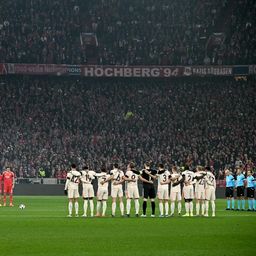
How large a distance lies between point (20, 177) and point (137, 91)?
718 inches

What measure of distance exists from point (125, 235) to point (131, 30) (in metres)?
55.7

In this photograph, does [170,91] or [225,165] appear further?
[170,91]

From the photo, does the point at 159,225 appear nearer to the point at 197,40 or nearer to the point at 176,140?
the point at 176,140

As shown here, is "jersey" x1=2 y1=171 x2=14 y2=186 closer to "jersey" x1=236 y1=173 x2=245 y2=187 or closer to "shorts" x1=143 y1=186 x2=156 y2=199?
"shorts" x1=143 y1=186 x2=156 y2=199

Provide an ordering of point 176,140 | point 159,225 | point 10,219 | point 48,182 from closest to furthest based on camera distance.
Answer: point 159,225, point 10,219, point 48,182, point 176,140

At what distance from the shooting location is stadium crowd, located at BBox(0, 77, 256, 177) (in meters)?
72.8

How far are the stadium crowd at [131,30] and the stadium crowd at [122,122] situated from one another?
238cm

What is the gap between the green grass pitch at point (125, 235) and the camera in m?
26.2

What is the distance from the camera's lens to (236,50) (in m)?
84.3

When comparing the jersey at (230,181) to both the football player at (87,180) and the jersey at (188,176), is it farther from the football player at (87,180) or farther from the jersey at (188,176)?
the football player at (87,180)

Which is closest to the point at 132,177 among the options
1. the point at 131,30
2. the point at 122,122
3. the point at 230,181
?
the point at 230,181

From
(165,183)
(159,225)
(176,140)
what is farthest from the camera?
(176,140)

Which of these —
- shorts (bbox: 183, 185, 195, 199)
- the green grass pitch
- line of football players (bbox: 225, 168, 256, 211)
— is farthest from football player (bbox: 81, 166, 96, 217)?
line of football players (bbox: 225, 168, 256, 211)

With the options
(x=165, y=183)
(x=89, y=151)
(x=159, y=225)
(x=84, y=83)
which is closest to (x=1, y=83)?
(x=84, y=83)
